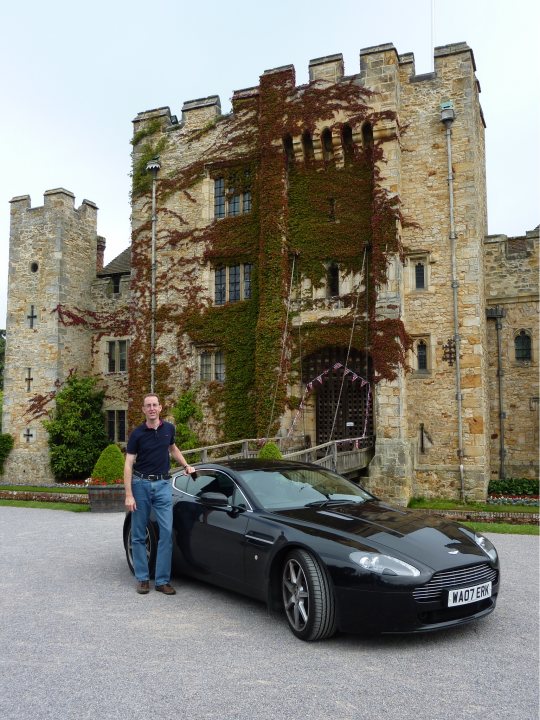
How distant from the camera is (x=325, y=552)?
5.06 metres

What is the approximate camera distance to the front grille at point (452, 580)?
4766 millimetres

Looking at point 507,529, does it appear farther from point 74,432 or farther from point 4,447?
point 4,447

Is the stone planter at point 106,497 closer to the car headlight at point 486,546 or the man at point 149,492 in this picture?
the man at point 149,492

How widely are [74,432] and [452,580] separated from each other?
2066cm

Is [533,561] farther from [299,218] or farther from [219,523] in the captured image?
[299,218]

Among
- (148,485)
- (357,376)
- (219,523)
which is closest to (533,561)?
(219,523)

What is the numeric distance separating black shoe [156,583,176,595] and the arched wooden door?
12.5 metres

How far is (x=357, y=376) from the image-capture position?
62.3 ft

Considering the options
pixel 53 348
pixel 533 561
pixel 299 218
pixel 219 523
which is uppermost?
pixel 299 218

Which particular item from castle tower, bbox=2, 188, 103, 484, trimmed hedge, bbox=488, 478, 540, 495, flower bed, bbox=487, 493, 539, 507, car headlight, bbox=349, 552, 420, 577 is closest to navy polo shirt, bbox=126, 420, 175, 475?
car headlight, bbox=349, 552, 420, 577

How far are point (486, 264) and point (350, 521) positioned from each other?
57.4 ft

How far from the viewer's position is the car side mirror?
20.6ft

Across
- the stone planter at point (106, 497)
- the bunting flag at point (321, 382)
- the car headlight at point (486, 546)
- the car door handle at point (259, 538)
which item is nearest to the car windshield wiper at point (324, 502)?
the car door handle at point (259, 538)

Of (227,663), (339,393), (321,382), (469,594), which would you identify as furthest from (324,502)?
(321,382)
